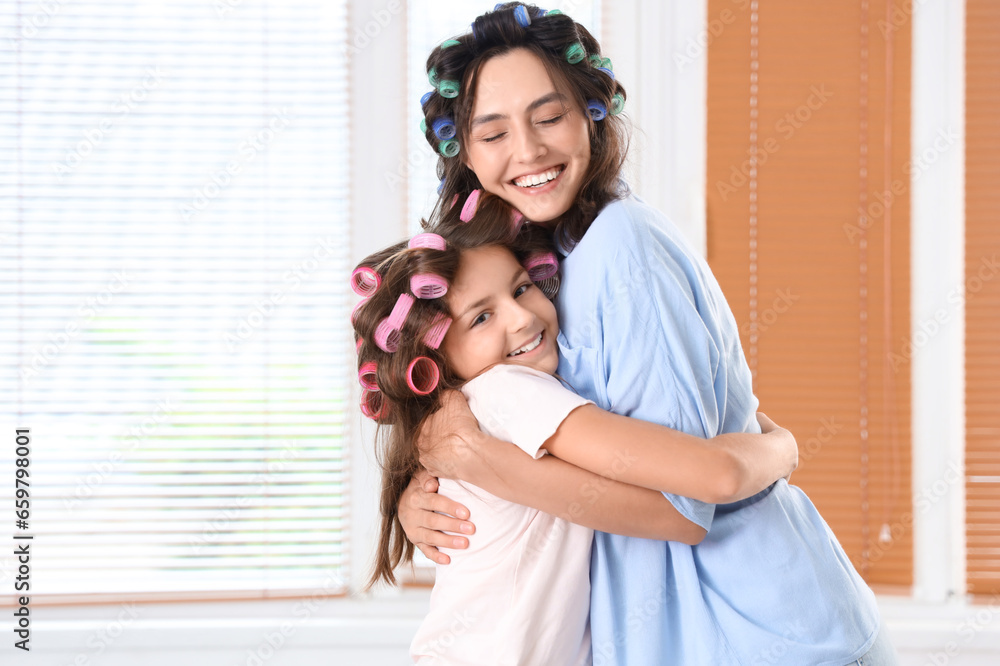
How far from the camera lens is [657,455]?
947 mm

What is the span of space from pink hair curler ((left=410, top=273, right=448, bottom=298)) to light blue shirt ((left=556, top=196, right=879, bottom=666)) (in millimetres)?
214

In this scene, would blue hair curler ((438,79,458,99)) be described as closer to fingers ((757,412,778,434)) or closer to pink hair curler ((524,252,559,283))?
pink hair curler ((524,252,559,283))

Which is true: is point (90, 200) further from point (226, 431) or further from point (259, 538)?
point (259, 538)

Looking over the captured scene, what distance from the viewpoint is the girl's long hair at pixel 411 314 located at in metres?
1.16

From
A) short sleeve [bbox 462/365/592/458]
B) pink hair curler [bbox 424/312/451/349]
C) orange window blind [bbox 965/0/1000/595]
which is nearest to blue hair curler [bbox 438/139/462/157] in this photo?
pink hair curler [bbox 424/312/451/349]

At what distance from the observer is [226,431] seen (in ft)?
6.93

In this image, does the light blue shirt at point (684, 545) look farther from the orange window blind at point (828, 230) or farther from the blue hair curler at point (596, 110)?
the orange window blind at point (828, 230)

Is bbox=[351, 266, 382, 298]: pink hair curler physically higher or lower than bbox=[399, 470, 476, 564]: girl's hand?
higher

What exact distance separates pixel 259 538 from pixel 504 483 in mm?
1383

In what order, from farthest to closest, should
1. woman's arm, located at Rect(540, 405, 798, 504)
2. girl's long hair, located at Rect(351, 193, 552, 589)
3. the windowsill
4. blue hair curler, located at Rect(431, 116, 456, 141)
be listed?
1. the windowsill
2. blue hair curler, located at Rect(431, 116, 456, 141)
3. girl's long hair, located at Rect(351, 193, 552, 589)
4. woman's arm, located at Rect(540, 405, 798, 504)

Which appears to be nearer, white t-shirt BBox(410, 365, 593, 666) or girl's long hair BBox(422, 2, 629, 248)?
white t-shirt BBox(410, 365, 593, 666)

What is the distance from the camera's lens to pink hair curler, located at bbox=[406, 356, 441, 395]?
3.74 ft

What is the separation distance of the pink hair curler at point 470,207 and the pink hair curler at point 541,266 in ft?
0.43

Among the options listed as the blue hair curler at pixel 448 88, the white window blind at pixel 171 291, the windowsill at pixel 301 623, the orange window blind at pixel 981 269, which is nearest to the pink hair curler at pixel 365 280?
the blue hair curler at pixel 448 88
